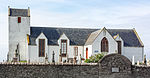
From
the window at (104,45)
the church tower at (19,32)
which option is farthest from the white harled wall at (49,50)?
the window at (104,45)

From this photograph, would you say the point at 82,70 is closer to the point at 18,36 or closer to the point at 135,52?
the point at 18,36

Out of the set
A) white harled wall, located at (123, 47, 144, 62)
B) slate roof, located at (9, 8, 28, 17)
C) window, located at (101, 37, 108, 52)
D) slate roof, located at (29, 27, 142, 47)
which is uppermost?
slate roof, located at (9, 8, 28, 17)

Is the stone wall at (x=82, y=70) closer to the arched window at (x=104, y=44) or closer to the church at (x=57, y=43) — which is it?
the church at (x=57, y=43)

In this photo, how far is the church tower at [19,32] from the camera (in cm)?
4778

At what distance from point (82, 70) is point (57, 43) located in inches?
946

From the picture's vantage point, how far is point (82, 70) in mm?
24359

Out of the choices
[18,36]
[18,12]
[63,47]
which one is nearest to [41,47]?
[63,47]

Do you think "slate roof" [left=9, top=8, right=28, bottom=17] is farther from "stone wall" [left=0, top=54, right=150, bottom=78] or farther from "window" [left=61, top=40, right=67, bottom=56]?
"stone wall" [left=0, top=54, right=150, bottom=78]

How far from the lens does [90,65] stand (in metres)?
24.5

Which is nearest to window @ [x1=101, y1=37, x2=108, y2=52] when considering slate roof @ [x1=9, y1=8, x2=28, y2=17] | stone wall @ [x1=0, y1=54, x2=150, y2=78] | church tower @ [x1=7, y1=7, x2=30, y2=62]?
church tower @ [x1=7, y1=7, x2=30, y2=62]

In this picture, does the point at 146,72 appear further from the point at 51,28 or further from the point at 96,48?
the point at 51,28

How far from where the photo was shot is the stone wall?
2303 centimetres

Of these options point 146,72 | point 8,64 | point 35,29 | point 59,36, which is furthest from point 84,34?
point 8,64

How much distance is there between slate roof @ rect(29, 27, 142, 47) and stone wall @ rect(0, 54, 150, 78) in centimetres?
2388
